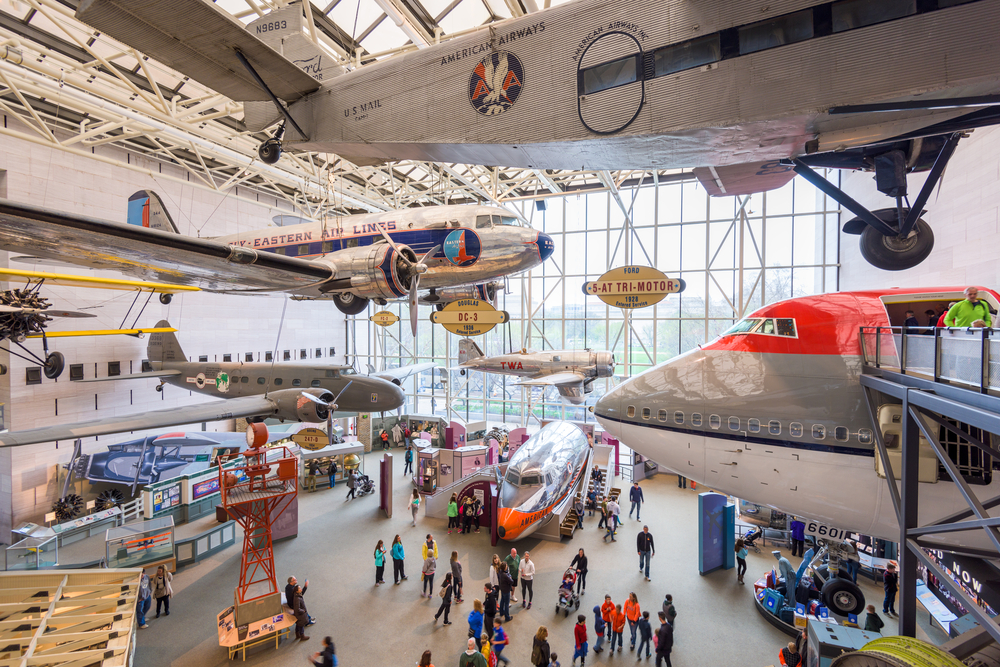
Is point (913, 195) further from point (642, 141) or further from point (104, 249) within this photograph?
point (104, 249)

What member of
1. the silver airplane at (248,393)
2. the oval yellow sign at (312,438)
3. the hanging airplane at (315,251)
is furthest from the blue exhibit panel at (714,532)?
the oval yellow sign at (312,438)

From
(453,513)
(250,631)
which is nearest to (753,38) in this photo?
(250,631)

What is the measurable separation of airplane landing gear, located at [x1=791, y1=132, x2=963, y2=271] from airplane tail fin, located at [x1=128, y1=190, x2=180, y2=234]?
15.8 meters

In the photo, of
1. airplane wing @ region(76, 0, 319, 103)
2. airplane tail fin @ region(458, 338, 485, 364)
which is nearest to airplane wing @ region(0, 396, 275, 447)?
airplane wing @ region(76, 0, 319, 103)

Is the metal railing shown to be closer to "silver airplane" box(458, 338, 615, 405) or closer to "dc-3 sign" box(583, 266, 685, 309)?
"dc-3 sign" box(583, 266, 685, 309)

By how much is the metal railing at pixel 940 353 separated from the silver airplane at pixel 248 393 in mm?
11422

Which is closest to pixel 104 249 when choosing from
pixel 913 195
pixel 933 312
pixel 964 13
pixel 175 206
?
pixel 964 13

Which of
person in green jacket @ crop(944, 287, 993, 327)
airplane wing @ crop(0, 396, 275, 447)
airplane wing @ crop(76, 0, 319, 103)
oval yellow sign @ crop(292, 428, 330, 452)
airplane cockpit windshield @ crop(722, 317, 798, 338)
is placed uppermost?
airplane wing @ crop(76, 0, 319, 103)

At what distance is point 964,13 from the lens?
2.73 meters

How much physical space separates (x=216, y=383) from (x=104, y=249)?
11.3 meters

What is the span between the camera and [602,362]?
1775 centimetres

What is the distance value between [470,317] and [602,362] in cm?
728

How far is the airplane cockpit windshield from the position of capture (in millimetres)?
5805

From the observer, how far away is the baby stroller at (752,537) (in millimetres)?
12102
